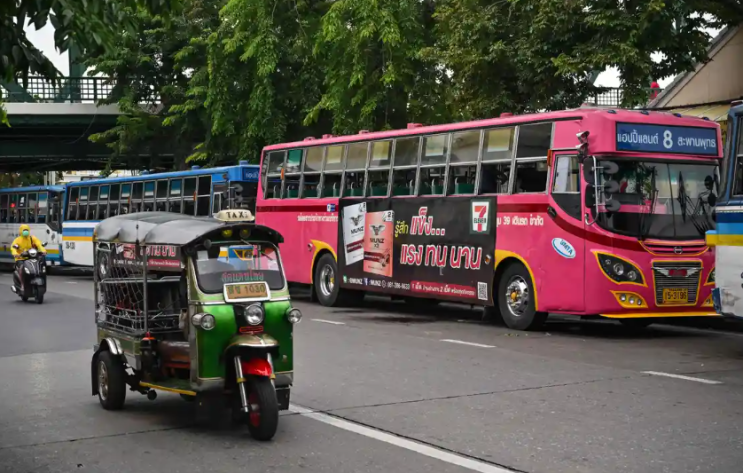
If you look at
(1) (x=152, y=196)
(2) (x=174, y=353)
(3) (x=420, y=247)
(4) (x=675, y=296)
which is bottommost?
(2) (x=174, y=353)

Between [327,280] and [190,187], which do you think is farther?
[190,187]

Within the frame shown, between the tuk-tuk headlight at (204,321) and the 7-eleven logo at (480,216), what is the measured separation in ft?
30.3

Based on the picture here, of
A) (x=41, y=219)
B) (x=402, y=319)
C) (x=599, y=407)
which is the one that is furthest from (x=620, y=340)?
(x=41, y=219)

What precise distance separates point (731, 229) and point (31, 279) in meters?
15.0

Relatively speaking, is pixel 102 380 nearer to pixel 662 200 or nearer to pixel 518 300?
pixel 518 300

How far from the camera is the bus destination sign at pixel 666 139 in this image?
47.8 feet

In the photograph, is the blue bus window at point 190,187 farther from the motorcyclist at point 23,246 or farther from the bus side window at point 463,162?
the bus side window at point 463,162

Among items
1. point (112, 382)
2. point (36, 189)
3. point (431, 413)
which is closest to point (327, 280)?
point (112, 382)

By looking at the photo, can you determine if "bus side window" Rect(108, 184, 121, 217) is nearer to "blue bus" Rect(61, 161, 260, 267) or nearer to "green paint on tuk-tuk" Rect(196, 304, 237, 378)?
"blue bus" Rect(61, 161, 260, 267)

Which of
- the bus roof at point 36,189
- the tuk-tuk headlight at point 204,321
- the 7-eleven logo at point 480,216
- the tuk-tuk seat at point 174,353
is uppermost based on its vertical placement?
the bus roof at point 36,189

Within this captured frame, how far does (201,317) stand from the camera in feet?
25.6

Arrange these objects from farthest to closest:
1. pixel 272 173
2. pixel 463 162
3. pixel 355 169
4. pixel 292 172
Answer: pixel 272 173 < pixel 292 172 < pixel 355 169 < pixel 463 162

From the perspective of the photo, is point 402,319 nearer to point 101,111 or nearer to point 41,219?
point 41,219

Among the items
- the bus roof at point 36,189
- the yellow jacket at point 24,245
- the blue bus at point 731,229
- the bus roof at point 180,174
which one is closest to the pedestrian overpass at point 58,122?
the bus roof at point 36,189
